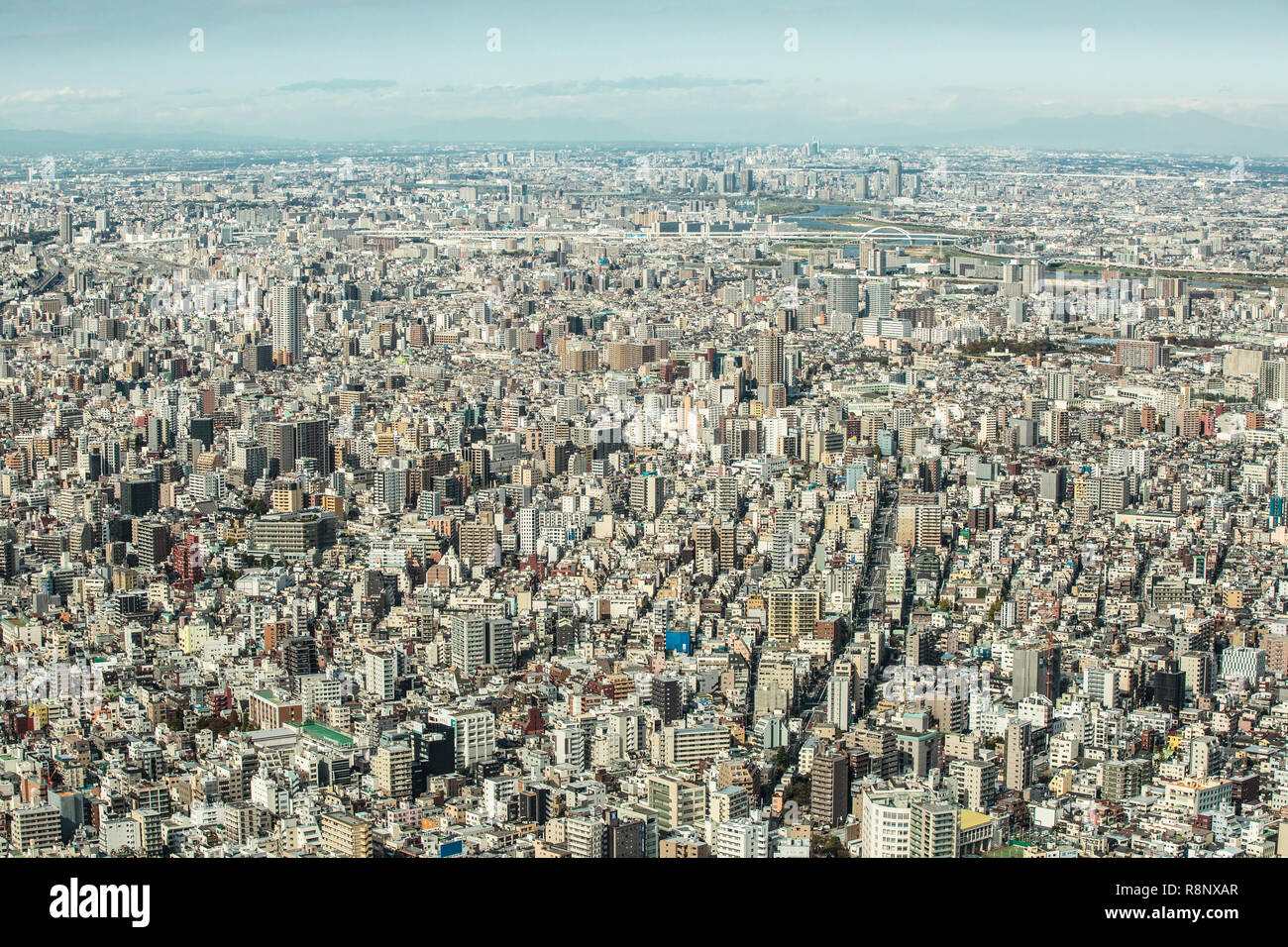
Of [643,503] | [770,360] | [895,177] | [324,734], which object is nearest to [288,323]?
[770,360]

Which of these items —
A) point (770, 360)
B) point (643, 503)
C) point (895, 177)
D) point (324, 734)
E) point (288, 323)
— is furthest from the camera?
point (288, 323)

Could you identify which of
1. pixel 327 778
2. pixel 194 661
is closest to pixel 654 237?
pixel 194 661

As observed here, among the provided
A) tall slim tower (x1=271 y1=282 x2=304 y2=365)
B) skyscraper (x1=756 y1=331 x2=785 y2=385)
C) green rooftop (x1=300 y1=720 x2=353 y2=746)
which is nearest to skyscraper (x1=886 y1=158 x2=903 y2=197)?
skyscraper (x1=756 y1=331 x2=785 y2=385)

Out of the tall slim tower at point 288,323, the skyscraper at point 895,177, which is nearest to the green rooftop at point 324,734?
the skyscraper at point 895,177

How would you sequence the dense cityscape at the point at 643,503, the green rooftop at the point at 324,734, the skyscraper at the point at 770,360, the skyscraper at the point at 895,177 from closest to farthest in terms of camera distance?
the dense cityscape at the point at 643,503, the green rooftop at the point at 324,734, the skyscraper at the point at 770,360, the skyscraper at the point at 895,177

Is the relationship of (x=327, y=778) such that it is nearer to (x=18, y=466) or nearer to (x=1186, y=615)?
(x=1186, y=615)

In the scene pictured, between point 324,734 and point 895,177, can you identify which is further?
point 895,177

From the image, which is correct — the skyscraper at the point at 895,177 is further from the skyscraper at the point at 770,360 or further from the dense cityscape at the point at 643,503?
the skyscraper at the point at 770,360

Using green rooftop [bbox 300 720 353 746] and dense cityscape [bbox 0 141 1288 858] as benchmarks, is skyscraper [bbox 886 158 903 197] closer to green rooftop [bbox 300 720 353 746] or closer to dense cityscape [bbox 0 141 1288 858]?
dense cityscape [bbox 0 141 1288 858]

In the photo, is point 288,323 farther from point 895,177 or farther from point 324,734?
point 324,734
